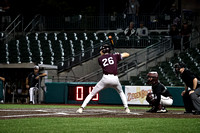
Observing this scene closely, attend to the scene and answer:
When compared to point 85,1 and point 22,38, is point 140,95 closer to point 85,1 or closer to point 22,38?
point 22,38

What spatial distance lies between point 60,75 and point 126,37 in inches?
190

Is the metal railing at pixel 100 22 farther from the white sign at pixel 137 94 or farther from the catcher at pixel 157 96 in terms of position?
the catcher at pixel 157 96

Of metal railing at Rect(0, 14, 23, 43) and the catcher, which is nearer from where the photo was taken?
the catcher

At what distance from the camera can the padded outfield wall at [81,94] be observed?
1961 cm

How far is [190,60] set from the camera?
76.2ft

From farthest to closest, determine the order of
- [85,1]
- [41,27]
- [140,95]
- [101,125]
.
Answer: [85,1] < [41,27] < [140,95] < [101,125]

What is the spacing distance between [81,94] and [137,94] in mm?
2830

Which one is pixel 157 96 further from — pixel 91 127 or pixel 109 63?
pixel 91 127

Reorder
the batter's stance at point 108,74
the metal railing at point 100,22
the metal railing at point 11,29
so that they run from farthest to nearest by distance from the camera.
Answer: the metal railing at point 11,29, the metal railing at point 100,22, the batter's stance at point 108,74

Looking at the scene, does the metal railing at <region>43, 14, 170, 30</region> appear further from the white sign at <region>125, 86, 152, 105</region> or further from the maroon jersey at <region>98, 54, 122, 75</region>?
the maroon jersey at <region>98, 54, 122, 75</region>

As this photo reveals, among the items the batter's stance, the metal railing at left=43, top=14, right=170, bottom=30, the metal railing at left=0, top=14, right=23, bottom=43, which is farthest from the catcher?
the metal railing at left=0, top=14, right=23, bottom=43

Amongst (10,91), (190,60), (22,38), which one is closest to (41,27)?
(22,38)

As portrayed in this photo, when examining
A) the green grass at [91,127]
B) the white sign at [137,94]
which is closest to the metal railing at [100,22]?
the white sign at [137,94]

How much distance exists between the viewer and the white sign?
1956 centimetres
